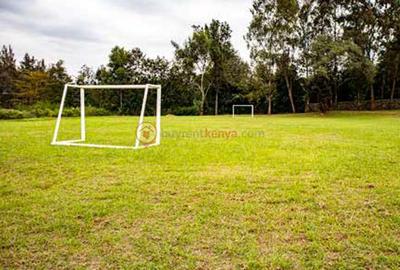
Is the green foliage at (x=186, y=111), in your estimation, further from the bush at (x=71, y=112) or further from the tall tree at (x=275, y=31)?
the bush at (x=71, y=112)

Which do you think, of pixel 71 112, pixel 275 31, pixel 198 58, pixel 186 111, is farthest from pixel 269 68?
pixel 71 112

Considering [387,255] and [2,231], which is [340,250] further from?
[2,231]

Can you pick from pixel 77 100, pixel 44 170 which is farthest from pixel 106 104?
pixel 44 170

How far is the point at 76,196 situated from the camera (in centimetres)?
374

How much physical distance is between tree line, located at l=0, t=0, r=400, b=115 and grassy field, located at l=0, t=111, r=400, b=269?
1900cm

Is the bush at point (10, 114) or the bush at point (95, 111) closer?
the bush at point (10, 114)

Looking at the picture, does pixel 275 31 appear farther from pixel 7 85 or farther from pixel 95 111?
pixel 7 85

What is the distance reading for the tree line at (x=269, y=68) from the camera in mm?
23656

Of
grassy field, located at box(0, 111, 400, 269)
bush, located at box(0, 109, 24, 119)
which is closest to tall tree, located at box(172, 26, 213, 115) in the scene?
bush, located at box(0, 109, 24, 119)

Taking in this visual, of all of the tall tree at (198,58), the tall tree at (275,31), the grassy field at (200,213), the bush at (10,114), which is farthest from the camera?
the tall tree at (198,58)

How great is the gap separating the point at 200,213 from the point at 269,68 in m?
26.1

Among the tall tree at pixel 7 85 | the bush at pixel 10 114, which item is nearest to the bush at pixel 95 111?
the bush at pixel 10 114

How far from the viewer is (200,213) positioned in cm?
318

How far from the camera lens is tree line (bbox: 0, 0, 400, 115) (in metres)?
23.7
